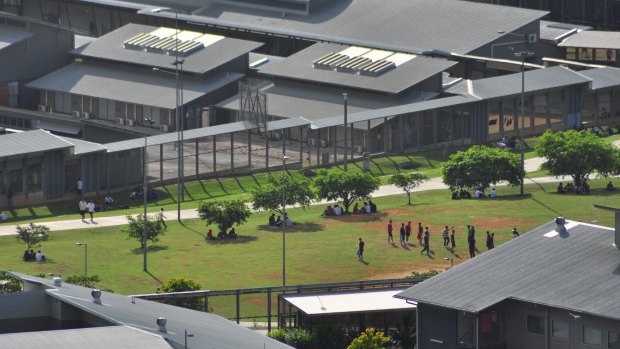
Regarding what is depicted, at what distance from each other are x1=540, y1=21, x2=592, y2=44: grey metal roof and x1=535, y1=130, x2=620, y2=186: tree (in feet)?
169

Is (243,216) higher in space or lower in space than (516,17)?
lower

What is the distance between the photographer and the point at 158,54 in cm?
17900

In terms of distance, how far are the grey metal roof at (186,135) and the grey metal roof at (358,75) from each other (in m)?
13.5

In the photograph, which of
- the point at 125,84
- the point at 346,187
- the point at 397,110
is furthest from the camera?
the point at 125,84

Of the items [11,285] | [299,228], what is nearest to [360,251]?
[299,228]

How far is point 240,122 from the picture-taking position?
157m

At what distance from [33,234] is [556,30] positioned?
277ft

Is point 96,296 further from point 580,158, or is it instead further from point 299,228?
point 580,158

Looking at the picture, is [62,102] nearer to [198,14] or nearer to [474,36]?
[198,14]

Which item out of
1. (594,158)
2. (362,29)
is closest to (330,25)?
(362,29)

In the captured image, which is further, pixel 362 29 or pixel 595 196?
pixel 362 29

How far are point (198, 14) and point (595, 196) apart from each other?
2862 inches

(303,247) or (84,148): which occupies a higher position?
(84,148)

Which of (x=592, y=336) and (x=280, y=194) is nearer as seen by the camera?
(x=592, y=336)
